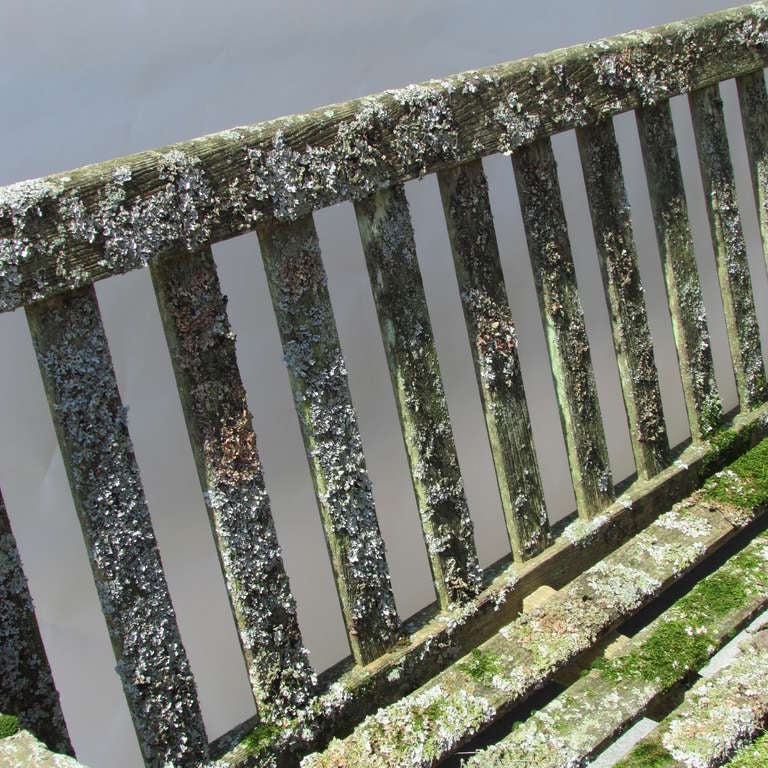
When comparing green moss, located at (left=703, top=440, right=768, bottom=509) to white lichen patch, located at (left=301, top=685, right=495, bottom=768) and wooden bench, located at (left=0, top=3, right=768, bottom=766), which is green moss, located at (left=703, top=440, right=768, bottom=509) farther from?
white lichen patch, located at (left=301, top=685, right=495, bottom=768)

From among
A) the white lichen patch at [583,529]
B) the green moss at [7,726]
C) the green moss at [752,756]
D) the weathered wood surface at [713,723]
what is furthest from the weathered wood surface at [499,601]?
the green moss at [752,756]

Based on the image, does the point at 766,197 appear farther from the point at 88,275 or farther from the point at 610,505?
the point at 88,275

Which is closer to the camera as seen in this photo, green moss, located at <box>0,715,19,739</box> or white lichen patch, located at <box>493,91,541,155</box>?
green moss, located at <box>0,715,19,739</box>

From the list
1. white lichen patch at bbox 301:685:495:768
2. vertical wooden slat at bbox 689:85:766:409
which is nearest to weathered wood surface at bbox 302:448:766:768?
white lichen patch at bbox 301:685:495:768

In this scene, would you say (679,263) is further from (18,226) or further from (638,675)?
(18,226)

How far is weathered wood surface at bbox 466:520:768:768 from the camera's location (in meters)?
1.71

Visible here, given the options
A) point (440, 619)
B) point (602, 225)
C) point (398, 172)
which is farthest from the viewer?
point (602, 225)

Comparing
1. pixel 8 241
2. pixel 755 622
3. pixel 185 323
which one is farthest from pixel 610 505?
pixel 8 241

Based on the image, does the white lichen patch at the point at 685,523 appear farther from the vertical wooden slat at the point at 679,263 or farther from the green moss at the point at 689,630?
the vertical wooden slat at the point at 679,263

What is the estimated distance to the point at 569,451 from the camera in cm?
256

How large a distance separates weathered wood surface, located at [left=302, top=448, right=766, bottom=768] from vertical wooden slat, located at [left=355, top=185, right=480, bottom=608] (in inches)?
8.5

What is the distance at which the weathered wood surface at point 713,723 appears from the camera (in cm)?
160

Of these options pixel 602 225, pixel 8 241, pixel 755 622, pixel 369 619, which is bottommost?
pixel 755 622

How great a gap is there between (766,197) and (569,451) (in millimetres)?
1112
